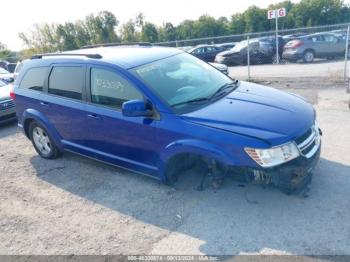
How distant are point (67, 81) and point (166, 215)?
8.49 ft

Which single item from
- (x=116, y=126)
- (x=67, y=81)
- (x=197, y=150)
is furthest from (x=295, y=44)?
(x=197, y=150)

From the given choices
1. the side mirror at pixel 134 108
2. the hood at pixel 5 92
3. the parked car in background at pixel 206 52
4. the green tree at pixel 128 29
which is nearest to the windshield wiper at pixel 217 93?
the side mirror at pixel 134 108

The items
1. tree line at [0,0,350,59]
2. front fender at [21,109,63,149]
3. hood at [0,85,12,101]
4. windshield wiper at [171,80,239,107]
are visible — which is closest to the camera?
windshield wiper at [171,80,239,107]

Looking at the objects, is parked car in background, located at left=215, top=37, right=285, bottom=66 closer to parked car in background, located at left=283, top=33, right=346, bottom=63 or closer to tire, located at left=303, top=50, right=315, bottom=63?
parked car in background, located at left=283, top=33, right=346, bottom=63

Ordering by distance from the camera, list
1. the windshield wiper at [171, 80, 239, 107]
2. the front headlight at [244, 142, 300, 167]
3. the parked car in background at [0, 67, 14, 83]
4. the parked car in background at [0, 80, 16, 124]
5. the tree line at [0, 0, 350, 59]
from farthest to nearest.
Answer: the tree line at [0, 0, 350, 59] < the parked car in background at [0, 67, 14, 83] < the parked car in background at [0, 80, 16, 124] < the windshield wiper at [171, 80, 239, 107] < the front headlight at [244, 142, 300, 167]

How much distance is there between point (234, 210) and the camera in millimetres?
3850

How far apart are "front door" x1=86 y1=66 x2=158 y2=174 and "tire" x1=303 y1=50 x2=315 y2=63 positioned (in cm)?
1634

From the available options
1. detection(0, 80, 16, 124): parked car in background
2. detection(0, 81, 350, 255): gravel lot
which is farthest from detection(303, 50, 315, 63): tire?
detection(0, 80, 16, 124): parked car in background

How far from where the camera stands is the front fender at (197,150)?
3525 millimetres

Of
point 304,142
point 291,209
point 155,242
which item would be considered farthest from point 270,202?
point 155,242

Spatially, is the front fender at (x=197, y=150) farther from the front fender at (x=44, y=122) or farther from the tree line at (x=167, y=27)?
the tree line at (x=167, y=27)

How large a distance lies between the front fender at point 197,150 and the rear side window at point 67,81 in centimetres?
173

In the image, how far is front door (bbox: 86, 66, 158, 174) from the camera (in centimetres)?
415

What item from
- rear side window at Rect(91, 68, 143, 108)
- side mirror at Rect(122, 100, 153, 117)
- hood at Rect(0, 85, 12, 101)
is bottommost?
hood at Rect(0, 85, 12, 101)
